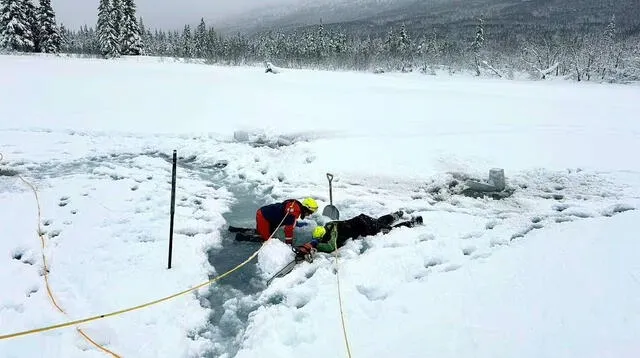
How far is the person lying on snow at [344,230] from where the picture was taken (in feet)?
21.3

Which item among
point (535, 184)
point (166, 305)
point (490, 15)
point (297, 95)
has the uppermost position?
point (490, 15)

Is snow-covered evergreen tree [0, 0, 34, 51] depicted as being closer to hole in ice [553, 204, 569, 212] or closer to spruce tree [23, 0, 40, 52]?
spruce tree [23, 0, 40, 52]

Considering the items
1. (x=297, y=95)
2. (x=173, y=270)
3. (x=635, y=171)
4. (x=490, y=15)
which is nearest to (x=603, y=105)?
(x=635, y=171)

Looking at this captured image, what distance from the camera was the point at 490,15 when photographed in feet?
438

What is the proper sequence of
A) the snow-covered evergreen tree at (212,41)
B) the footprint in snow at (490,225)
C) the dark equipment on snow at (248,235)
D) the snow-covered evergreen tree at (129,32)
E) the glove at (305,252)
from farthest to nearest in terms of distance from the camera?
the snow-covered evergreen tree at (212,41), the snow-covered evergreen tree at (129,32), the footprint in snow at (490,225), the dark equipment on snow at (248,235), the glove at (305,252)

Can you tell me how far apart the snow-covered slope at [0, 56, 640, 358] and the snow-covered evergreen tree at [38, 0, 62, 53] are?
102ft

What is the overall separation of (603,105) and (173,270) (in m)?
16.4

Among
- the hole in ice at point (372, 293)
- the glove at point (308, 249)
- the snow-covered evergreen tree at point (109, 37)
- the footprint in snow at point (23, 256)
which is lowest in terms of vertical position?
the footprint in snow at point (23, 256)

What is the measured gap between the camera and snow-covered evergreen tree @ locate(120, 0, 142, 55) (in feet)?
141

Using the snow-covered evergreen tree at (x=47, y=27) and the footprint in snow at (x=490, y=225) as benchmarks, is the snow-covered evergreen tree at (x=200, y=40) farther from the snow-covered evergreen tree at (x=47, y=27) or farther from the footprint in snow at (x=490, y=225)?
the footprint in snow at (x=490, y=225)

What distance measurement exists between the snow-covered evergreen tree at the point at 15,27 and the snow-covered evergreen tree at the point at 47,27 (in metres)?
1.89

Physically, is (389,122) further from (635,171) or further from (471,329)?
(471,329)

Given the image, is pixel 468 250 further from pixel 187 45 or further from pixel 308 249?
pixel 187 45

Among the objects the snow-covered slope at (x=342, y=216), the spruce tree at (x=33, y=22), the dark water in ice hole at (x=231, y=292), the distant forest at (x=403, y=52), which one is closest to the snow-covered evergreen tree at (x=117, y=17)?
the distant forest at (x=403, y=52)
